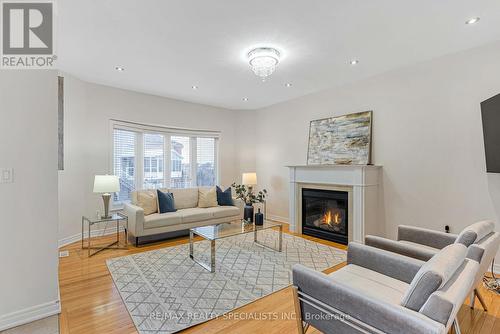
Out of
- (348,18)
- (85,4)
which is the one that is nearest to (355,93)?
(348,18)

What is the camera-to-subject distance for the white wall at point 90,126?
4.07 metres

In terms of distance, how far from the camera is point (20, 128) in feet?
6.76

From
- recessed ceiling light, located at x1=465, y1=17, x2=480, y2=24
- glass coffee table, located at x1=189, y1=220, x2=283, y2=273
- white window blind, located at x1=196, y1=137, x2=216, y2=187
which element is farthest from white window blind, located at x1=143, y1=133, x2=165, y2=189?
recessed ceiling light, located at x1=465, y1=17, x2=480, y2=24

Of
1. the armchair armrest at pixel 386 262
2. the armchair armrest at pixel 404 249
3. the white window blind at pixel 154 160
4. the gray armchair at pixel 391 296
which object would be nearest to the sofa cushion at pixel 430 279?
the gray armchair at pixel 391 296

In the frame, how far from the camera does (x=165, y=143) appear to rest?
561 cm

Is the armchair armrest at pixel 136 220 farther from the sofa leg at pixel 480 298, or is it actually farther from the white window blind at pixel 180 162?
the sofa leg at pixel 480 298

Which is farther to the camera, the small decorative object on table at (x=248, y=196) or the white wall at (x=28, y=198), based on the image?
the small decorative object on table at (x=248, y=196)

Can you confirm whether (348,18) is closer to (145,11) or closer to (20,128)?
(145,11)

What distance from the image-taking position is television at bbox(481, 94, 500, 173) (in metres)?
2.64

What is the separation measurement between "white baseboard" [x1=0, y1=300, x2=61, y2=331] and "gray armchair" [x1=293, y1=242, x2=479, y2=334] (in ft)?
7.01

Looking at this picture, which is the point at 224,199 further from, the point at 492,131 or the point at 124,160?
the point at 492,131

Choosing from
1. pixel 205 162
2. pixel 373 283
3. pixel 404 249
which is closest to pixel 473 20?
pixel 404 249

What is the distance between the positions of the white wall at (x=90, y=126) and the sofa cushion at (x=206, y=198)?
170 centimetres

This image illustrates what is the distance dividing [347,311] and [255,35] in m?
2.77
